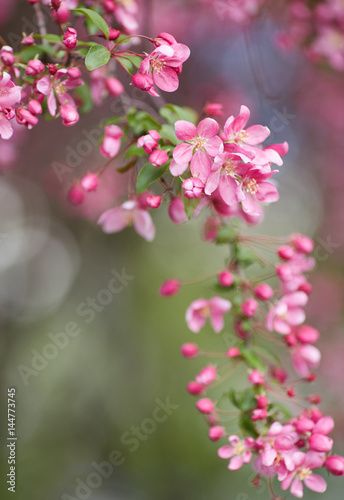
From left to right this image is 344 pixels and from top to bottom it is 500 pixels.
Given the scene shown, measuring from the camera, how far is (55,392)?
9.79 ft

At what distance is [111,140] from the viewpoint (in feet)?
3.87

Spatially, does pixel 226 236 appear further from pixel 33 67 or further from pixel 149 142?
pixel 33 67

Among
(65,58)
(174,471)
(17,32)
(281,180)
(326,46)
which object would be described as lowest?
(174,471)

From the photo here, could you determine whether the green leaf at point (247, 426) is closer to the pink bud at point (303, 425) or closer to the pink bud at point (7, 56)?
the pink bud at point (303, 425)

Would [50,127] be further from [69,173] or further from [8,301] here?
[8,301]

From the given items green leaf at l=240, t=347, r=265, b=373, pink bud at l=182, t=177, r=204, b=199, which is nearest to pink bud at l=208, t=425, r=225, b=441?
green leaf at l=240, t=347, r=265, b=373

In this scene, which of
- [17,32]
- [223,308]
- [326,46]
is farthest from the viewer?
[17,32]

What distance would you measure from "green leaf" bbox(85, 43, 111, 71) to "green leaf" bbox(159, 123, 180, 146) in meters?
0.19

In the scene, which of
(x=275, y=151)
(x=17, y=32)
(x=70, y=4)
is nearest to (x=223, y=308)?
(x=275, y=151)

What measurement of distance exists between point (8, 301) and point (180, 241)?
1232 mm

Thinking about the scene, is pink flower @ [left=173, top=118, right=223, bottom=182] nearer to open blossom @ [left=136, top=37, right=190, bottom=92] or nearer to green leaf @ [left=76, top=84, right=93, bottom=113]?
open blossom @ [left=136, top=37, right=190, bottom=92]

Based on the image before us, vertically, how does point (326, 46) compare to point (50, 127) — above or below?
above

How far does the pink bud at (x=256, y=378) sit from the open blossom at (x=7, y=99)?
2.42ft
